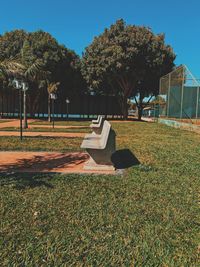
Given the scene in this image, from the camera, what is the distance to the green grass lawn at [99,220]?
2562 mm

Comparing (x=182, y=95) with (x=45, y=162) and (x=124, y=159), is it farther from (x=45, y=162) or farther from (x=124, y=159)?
(x=45, y=162)

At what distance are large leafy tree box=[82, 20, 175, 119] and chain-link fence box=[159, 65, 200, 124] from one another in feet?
20.5

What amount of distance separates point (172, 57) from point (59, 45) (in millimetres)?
12506

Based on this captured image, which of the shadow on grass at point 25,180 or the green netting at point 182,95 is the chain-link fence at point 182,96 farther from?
the shadow on grass at point 25,180

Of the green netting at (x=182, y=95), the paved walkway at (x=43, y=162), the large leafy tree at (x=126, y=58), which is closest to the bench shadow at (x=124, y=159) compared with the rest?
the paved walkway at (x=43, y=162)

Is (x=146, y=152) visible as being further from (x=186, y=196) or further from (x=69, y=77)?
(x=69, y=77)

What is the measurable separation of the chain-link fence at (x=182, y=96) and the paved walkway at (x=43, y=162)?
1069 centimetres

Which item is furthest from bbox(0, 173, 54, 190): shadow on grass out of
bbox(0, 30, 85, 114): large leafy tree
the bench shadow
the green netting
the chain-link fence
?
bbox(0, 30, 85, 114): large leafy tree

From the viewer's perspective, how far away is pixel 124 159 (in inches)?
277

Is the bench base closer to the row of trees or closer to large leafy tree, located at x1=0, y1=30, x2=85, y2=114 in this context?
the row of trees

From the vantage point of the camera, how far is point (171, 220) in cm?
331

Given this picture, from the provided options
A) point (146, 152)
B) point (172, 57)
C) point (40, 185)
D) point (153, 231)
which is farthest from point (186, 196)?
point (172, 57)

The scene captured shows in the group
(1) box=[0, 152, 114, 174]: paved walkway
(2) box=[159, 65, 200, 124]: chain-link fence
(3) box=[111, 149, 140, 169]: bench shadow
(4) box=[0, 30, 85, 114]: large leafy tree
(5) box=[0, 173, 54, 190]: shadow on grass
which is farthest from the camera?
(4) box=[0, 30, 85, 114]: large leafy tree

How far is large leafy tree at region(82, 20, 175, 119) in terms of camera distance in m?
26.9
